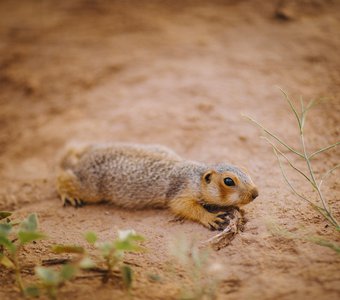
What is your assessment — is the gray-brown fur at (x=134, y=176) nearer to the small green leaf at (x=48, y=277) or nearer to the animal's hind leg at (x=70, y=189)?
the animal's hind leg at (x=70, y=189)

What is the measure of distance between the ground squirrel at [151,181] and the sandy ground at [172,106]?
0.52ft

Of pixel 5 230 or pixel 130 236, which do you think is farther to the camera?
pixel 5 230

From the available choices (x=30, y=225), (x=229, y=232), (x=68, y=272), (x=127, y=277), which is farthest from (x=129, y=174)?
(x=68, y=272)

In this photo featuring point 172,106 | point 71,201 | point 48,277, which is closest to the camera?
point 48,277

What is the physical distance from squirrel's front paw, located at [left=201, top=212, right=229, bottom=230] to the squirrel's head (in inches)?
5.7

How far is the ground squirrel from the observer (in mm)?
3631

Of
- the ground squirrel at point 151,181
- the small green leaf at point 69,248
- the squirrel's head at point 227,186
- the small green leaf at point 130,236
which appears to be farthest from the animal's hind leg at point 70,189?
the small green leaf at point 130,236

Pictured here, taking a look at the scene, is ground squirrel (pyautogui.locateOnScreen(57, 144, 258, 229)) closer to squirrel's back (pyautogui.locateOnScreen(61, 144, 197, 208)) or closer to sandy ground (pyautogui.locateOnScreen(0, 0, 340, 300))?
squirrel's back (pyautogui.locateOnScreen(61, 144, 197, 208))

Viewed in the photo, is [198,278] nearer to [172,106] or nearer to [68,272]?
[68,272]

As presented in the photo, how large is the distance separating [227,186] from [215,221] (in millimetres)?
381

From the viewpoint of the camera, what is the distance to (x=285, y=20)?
7555 mm

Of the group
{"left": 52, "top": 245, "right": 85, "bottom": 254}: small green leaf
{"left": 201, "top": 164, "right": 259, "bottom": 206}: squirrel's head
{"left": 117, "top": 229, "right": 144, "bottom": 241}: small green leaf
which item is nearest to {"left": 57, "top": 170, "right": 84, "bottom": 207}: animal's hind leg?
{"left": 52, "top": 245, "right": 85, "bottom": 254}: small green leaf

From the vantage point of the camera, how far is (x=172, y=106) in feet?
19.2

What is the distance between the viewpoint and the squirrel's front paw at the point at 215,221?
351cm
